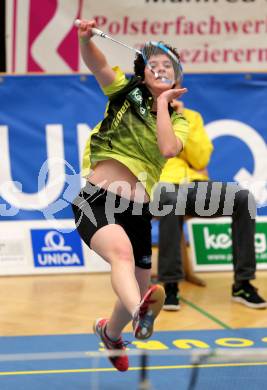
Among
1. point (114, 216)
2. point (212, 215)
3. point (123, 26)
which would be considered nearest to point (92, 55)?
point (114, 216)

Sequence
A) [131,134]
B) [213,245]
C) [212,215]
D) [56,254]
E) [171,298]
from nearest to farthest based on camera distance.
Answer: [131,134], [171,298], [212,215], [56,254], [213,245]

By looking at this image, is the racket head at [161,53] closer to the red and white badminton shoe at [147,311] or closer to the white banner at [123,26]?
the red and white badminton shoe at [147,311]

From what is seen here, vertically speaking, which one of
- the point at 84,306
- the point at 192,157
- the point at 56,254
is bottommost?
the point at 84,306

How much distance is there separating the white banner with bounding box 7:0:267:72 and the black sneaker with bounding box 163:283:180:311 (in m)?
3.34

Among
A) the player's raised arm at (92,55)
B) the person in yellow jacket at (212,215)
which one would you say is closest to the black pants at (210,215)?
the person in yellow jacket at (212,215)

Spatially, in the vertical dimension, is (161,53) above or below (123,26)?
below

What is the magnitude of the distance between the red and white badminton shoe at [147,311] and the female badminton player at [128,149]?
48 cm

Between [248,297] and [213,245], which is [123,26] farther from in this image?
[248,297]

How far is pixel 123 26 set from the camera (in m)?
9.13

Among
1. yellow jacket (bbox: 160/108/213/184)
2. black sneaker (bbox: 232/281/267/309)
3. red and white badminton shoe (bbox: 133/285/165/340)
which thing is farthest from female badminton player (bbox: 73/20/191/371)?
yellow jacket (bbox: 160/108/213/184)

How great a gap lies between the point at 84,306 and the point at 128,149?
2253 mm

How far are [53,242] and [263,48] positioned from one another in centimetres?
341

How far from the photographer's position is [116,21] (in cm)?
913

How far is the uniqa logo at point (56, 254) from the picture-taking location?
7508 mm
